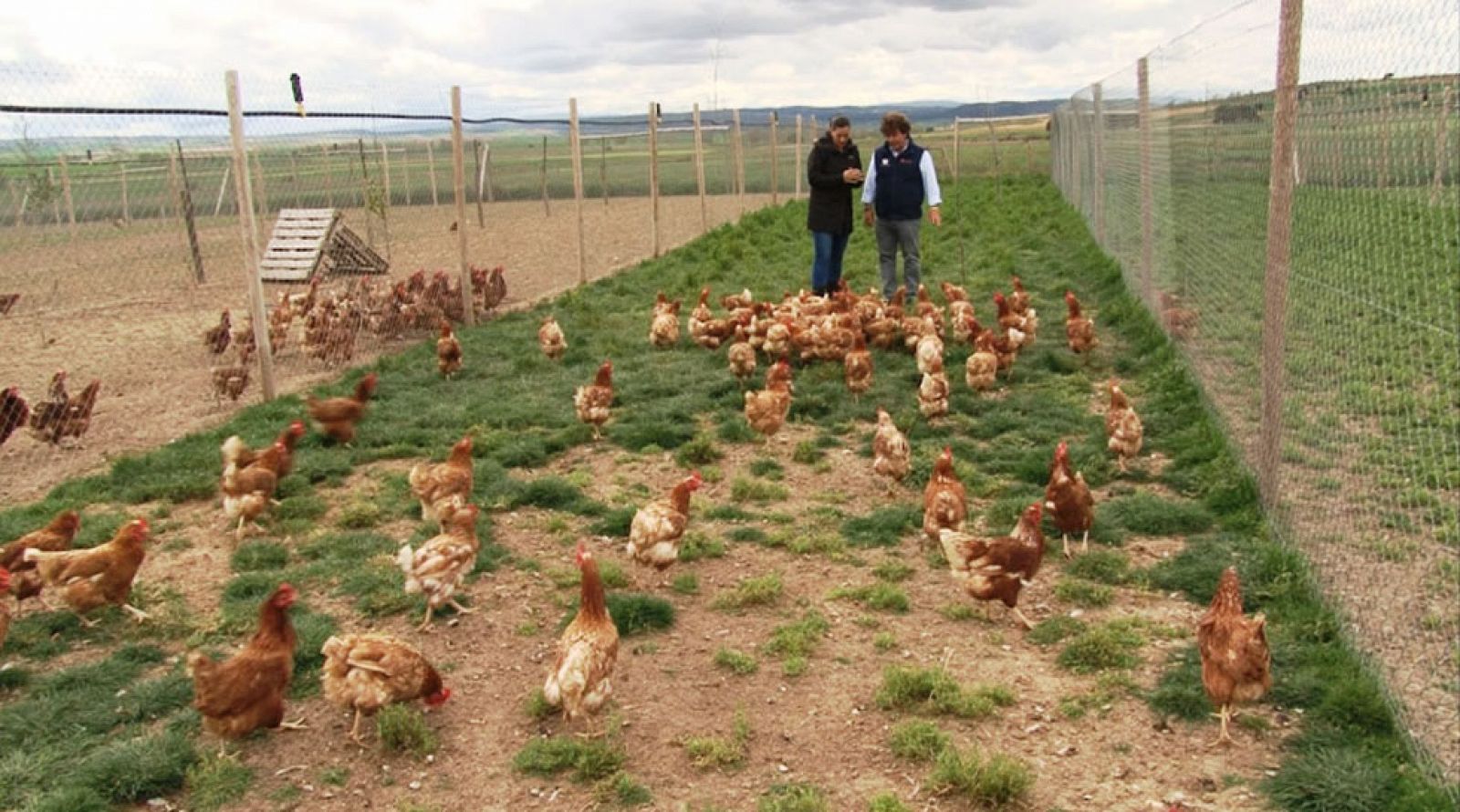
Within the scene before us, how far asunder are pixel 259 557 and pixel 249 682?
200cm

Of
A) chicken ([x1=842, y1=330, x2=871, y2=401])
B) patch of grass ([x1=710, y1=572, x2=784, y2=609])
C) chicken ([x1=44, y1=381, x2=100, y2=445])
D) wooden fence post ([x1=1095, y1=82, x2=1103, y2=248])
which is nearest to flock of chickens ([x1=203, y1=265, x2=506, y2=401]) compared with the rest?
chicken ([x1=44, y1=381, x2=100, y2=445])

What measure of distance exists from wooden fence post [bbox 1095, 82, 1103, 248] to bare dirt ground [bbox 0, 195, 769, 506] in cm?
747

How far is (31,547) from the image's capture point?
5594 mm

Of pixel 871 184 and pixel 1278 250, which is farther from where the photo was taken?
pixel 871 184

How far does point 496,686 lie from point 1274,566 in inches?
146

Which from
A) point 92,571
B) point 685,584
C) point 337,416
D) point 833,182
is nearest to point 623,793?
point 685,584

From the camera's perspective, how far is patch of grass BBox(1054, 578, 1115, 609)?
5.45 m

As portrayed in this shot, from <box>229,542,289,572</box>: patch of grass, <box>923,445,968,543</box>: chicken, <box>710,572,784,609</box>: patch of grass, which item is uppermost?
<box>923,445,968,543</box>: chicken

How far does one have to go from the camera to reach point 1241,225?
23.2 feet

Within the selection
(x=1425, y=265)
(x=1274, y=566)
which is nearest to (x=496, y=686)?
(x=1274, y=566)

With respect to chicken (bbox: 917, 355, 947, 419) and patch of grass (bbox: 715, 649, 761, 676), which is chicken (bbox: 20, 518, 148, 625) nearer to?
patch of grass (bbox: 715, 649, 761, 676)

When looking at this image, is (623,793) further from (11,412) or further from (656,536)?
(11,412)

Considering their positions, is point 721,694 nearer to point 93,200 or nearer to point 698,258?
point 698,258

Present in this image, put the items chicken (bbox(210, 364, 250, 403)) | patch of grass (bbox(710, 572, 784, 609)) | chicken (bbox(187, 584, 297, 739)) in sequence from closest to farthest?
chicken (bbox(187, 584, 297, 739)) → patch of grass (bbox(710, 572, 784, 609)) → chicken (bbox(210, 364, 250, 403))
